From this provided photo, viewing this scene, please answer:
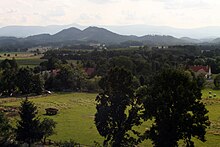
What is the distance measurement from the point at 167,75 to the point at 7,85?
45866 millimetres

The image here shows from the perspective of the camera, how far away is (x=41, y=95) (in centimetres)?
5950

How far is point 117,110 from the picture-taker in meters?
22.7

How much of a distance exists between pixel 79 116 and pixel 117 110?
767 inches

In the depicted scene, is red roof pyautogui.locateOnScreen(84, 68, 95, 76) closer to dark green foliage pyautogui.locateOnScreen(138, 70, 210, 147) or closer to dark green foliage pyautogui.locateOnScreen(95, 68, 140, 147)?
dark green foliage pyautogui.locateOnScreen(95, 68, 140, 147)

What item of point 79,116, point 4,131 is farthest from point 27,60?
point 4,131

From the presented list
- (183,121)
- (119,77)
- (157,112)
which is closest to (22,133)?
(119,77)

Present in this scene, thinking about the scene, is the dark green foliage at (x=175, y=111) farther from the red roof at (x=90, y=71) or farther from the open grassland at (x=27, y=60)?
the open grassland at (x=27, y=60)

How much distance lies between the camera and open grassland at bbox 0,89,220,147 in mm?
31350

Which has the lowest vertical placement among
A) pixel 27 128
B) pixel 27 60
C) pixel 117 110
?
pixel 27 60

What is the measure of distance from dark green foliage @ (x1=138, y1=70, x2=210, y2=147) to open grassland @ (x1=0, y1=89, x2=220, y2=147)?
9.50 m

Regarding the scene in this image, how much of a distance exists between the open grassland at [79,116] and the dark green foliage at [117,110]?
712 centimetres

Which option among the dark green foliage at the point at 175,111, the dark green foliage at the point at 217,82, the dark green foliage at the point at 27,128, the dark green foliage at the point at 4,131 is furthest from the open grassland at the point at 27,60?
the dark green foliage at the point at 175,111

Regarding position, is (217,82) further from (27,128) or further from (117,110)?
(27,128)

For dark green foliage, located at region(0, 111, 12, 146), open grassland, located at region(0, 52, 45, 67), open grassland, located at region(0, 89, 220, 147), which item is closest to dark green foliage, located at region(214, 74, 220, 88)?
open grassland, located at region(0, 89, 220, 147)
